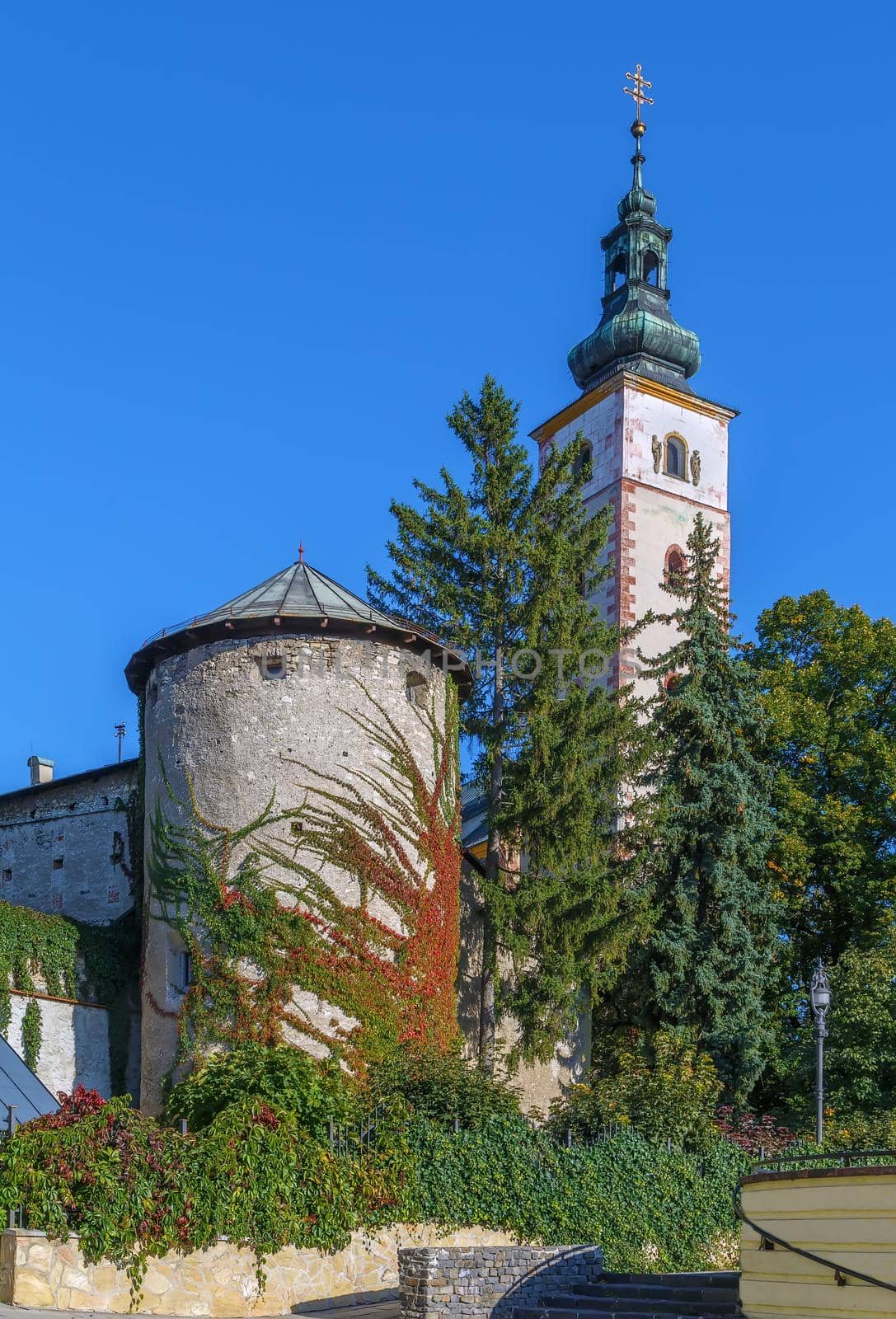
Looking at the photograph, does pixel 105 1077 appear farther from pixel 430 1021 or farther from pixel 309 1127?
pixel 309 1127

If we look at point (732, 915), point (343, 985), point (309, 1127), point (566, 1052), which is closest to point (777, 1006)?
point (732, 915)

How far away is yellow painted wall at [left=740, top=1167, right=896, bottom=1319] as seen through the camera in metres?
11.3

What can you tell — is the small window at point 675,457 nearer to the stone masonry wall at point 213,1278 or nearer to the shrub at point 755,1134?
the shrub at point 755,1134

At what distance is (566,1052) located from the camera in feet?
89.3

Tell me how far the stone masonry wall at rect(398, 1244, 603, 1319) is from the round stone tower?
7187 millimetres

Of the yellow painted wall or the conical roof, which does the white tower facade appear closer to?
the conical roof

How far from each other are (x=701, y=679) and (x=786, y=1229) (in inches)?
715

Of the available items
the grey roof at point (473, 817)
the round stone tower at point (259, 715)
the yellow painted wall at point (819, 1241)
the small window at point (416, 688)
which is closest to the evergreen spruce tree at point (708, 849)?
the small window at point (416, 688)

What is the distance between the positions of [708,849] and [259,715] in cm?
933

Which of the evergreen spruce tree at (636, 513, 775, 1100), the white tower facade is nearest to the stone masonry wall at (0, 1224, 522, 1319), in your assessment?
the evergreen spruce tree at (636, 513, 775, 1100)

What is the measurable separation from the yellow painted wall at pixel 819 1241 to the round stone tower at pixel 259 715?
35.4ft

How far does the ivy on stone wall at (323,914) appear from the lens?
859 inches

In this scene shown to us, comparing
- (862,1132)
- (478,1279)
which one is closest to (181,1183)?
(478,1279)

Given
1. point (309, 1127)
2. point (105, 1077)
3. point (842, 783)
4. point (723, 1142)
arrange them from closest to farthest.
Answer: point (309, 1127) → point (723, 1142) → point (105, 1077) → point (842, 783)
